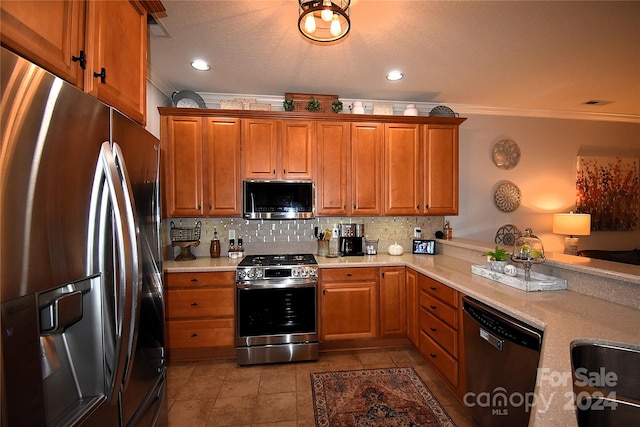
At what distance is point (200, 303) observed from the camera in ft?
8.14

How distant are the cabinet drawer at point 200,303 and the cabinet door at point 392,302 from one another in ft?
4.90

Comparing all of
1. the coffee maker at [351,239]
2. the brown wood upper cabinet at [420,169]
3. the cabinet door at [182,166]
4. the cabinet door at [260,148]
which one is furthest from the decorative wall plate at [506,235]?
the cabinet door at [182,166]

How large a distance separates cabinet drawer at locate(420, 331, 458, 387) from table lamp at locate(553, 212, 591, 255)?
2594 mm

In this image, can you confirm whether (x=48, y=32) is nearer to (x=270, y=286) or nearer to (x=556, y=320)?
(x=270, y=286)

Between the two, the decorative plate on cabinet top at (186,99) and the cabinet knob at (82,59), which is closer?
the cabinet knob at (82,59)

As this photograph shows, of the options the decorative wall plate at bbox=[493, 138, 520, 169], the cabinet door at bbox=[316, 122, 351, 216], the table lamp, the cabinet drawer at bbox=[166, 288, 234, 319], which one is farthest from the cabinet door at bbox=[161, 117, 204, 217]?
the table lamp

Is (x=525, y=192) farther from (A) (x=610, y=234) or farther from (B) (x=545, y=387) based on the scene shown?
(B) (x=545, y=387)

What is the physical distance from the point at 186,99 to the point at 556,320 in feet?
11.4

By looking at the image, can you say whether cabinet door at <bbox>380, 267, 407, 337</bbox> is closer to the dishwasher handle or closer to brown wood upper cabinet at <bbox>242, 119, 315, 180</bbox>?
the dishwasher handle

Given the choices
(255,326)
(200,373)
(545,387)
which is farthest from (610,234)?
(200,373)

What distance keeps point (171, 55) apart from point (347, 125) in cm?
177

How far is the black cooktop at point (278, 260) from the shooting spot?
2.58 m

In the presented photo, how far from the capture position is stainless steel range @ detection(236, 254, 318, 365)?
2.46m

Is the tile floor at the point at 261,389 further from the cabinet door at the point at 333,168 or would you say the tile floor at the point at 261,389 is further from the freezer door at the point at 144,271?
the cabinet door at the point at 333,168
